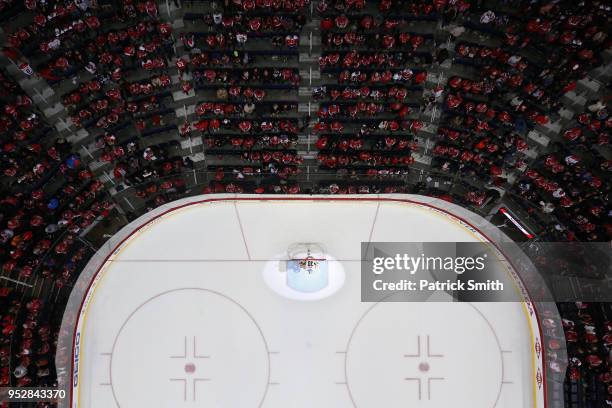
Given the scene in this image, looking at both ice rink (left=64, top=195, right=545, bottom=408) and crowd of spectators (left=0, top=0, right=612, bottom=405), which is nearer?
ice rink (left=64, top=195, right=545, bottom=408)

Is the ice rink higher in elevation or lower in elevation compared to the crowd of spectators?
lower

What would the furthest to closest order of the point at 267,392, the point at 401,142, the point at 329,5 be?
1. the point at 401,142
2. the point at 329,5
3. the point at 267,392

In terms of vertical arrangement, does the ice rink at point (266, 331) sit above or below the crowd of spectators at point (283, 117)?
below

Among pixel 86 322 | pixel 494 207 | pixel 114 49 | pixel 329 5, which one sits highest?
pixel 329 5

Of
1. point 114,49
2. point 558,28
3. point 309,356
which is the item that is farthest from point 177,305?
point 558,28

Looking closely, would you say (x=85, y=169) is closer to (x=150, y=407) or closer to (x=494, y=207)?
(x=150, y=407)

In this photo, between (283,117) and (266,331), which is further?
(283,117)

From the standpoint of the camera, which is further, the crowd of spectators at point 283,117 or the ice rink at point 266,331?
the crowd of spectators at point 283,117

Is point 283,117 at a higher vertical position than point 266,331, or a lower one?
higher
